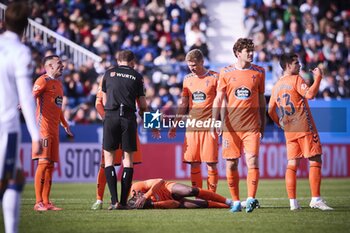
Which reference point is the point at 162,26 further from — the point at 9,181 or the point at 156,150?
the point at 9,181

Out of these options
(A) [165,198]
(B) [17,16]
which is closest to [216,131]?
(A) [165,198]

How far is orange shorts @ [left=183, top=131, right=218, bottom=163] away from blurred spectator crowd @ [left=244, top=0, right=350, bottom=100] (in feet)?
36.6

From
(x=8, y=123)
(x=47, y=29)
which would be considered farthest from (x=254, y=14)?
(x=8, y=123)

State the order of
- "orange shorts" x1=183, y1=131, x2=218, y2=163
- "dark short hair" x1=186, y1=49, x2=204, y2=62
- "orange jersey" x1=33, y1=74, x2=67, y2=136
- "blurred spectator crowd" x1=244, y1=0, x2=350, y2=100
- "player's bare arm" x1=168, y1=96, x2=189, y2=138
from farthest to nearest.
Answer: "blurred spectator crowd" x1=244, y1=0, x2=350, y2=100 → "player's bare arm" x1=168, y1=96, x2=189, y2=138 → "orange shorts" x1=183, y1=131, x2=218, y2=163 → "dark short hair" x1=186, y1=49, x2=204, y2=62 → "orange jersey" x1=33, y1=74, x2=67, y2=136

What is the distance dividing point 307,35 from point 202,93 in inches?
580

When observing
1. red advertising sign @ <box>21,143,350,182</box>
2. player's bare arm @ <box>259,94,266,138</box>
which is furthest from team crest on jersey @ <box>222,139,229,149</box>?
red advertising sign @ <box>21,143,350,182</box>

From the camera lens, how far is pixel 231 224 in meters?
10.1

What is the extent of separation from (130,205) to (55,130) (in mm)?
1645

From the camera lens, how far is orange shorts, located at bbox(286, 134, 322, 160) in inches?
480

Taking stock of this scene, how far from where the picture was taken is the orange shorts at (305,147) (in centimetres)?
1220

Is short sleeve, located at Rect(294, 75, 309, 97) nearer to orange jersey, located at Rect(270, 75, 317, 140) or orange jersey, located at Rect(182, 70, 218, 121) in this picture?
orange jersey, located at Rect(270, 75, 317, 140)

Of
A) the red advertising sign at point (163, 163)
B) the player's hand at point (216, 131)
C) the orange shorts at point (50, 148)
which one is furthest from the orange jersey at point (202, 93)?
the red advertising sign at point (163, 163)

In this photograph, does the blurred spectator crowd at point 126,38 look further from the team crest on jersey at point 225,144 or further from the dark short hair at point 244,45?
the dark short hair at point 244,45

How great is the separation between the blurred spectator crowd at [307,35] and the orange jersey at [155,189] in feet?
40.5
